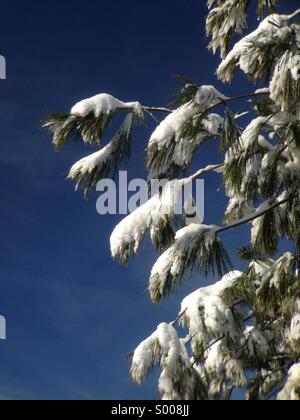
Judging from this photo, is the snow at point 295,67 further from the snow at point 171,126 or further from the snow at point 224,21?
the snow at point 224,21

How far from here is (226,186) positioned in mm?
4668

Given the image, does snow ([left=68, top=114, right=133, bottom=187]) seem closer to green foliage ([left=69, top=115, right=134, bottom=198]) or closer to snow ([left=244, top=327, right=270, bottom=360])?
green foliage ([left=69, top=115, right=134, bottom=198])

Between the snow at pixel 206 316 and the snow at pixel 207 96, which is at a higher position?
the snow at pixel 207 96

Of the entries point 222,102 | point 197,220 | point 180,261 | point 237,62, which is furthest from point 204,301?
point 237,62

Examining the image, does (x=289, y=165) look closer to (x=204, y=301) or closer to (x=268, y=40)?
(x=268, y=40)

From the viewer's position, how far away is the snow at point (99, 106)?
14.9ft

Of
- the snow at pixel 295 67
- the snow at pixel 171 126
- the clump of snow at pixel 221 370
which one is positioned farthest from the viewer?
the clump of snow at pixel 221 370

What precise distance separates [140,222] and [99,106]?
104cm

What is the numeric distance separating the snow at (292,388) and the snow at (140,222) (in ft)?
4.98

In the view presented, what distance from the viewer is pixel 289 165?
441 centimetres

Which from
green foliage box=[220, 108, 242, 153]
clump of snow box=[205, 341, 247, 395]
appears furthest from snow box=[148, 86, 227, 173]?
clump of snow box=[205, 341, 247, 395]

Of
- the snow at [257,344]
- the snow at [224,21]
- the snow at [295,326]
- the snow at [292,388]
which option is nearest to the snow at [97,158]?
the snow at [224,21]

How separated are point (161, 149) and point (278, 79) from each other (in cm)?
103

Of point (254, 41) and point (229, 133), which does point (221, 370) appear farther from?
point (254, 41)
